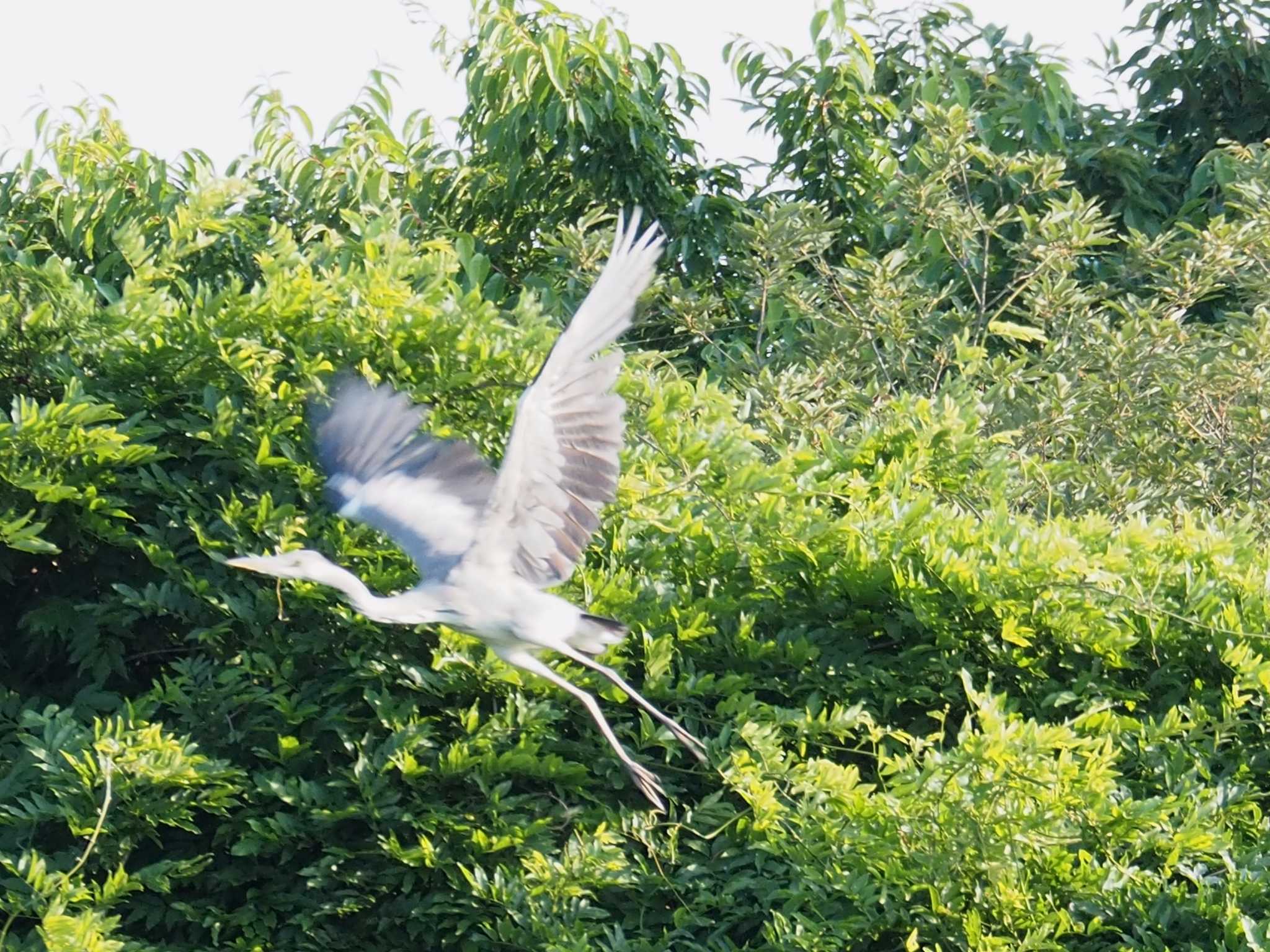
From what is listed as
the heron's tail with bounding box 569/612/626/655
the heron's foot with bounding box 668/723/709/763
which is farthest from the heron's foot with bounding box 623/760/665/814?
the heron's tail with bounding box 569/612/626/655

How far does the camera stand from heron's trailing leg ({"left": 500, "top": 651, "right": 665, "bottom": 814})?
4.76 meters

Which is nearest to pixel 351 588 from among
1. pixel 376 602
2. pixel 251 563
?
pixel 376 602

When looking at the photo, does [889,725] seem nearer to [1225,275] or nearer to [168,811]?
[168,811]

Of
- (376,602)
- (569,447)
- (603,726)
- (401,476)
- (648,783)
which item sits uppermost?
(569,447)

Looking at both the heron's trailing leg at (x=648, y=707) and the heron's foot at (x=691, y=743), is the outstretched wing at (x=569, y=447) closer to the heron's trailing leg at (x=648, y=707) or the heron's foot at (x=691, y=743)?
the heron's trailing leg at (x=648, y=707)

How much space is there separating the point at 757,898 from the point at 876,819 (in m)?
0.44

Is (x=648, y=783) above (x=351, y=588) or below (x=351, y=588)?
below

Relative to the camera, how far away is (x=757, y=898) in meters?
4.75

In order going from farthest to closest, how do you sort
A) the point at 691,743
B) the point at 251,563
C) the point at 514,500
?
the point at 691,743 → the point at 514,500 → the point at 251,563

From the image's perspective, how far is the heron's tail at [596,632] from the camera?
15.5 feet

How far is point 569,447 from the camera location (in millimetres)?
4656

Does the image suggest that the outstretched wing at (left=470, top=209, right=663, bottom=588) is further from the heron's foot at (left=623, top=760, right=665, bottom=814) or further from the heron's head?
the heron's foot at (left=623, top=760, right=665, bottom=814)

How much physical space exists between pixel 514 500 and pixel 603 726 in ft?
2.41

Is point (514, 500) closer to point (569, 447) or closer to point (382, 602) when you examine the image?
point (569, 447)
